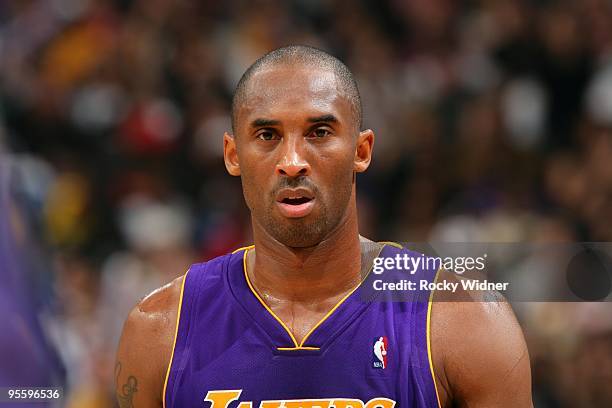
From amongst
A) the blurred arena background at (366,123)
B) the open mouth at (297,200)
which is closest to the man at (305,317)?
the open mouth at (297,200)

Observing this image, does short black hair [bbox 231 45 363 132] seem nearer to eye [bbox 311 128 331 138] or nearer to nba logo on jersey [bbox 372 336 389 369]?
eye [bbox 311 128 331 138]

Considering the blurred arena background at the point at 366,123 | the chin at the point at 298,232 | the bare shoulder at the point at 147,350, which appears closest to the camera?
the chin at the point at 298,232

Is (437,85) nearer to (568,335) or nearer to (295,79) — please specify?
(568,335)

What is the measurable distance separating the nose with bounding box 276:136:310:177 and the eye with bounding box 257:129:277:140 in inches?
2.7

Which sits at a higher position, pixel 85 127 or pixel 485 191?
pixel 85 127

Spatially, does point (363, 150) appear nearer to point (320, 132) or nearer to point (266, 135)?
point (320, 132)

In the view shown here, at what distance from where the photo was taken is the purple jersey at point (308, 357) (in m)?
3.43

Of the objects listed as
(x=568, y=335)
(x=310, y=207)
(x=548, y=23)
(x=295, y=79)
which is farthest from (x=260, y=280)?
(x=548, y=23)

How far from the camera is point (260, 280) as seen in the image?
3734 millimetres

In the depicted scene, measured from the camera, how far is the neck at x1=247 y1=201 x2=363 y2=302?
12.0 ft

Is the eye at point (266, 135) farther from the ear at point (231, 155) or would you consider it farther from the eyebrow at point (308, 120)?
the ear at point (231, 155)

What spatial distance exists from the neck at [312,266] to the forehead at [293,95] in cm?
41

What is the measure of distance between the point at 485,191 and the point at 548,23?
155 cm

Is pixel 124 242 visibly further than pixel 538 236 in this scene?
Yes
